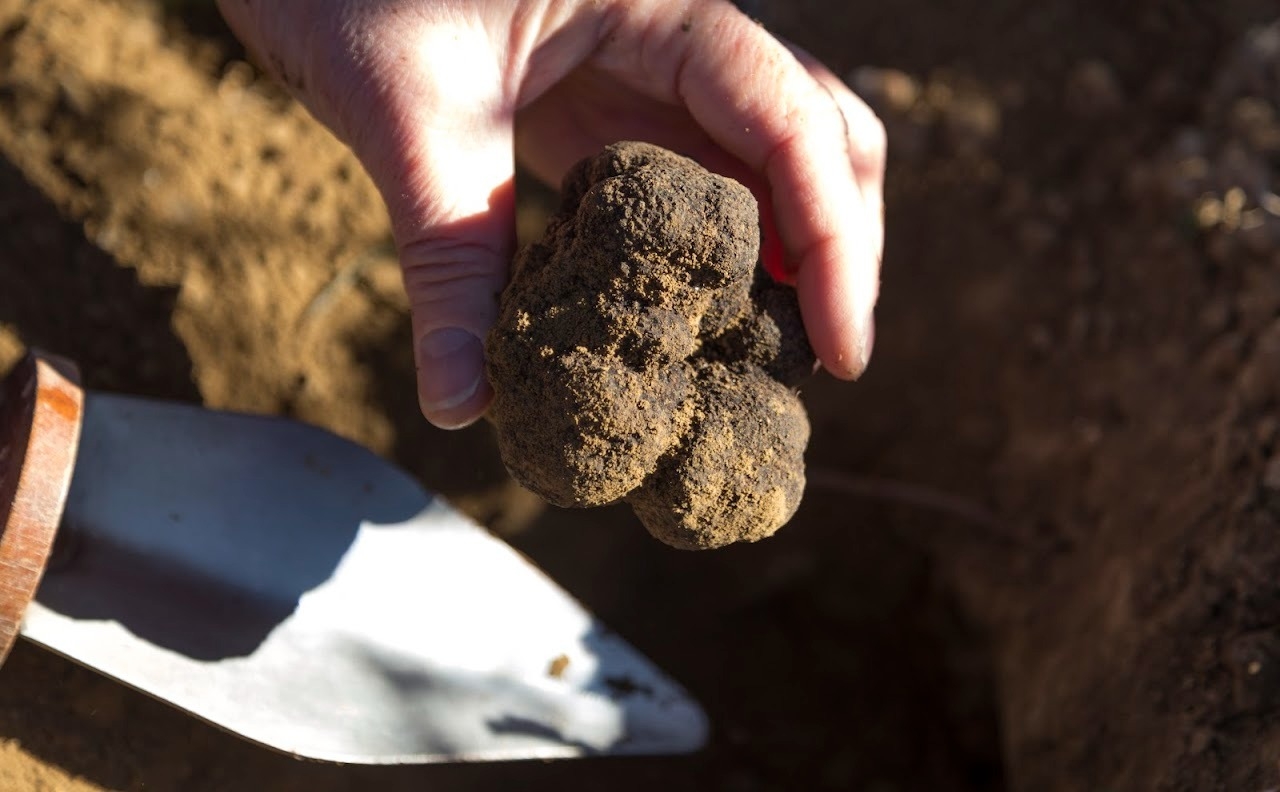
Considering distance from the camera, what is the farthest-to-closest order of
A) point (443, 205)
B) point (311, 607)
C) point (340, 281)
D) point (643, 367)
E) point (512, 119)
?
point (340, 281) < point (311, 607) < point (512, 119) < point (443, 205) < point (643, 367)

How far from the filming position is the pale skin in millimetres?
1596

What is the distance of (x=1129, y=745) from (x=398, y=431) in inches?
68.9

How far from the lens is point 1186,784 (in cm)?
173

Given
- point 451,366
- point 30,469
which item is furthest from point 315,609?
point 451,366

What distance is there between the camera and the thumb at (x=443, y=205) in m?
1.56

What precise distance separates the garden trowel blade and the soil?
0.17 m

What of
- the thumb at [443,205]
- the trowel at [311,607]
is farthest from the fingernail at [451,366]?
the trowel at [311,607]

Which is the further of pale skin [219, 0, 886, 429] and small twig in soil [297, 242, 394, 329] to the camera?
small twig in soil [297, 242, 394, 329]

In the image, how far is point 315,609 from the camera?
6.26ft

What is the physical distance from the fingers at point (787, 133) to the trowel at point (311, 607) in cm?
87

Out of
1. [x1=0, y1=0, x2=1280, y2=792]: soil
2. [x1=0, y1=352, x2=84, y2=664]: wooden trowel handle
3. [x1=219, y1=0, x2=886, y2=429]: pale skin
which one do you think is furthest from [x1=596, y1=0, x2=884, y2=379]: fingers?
[x1=0, y1=352, x2=84, y2=664]: wooden trowel handle

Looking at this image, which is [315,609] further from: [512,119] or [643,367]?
[512,119]

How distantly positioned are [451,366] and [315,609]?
27.0 inches

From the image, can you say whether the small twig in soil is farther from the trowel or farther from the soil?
the trowel
